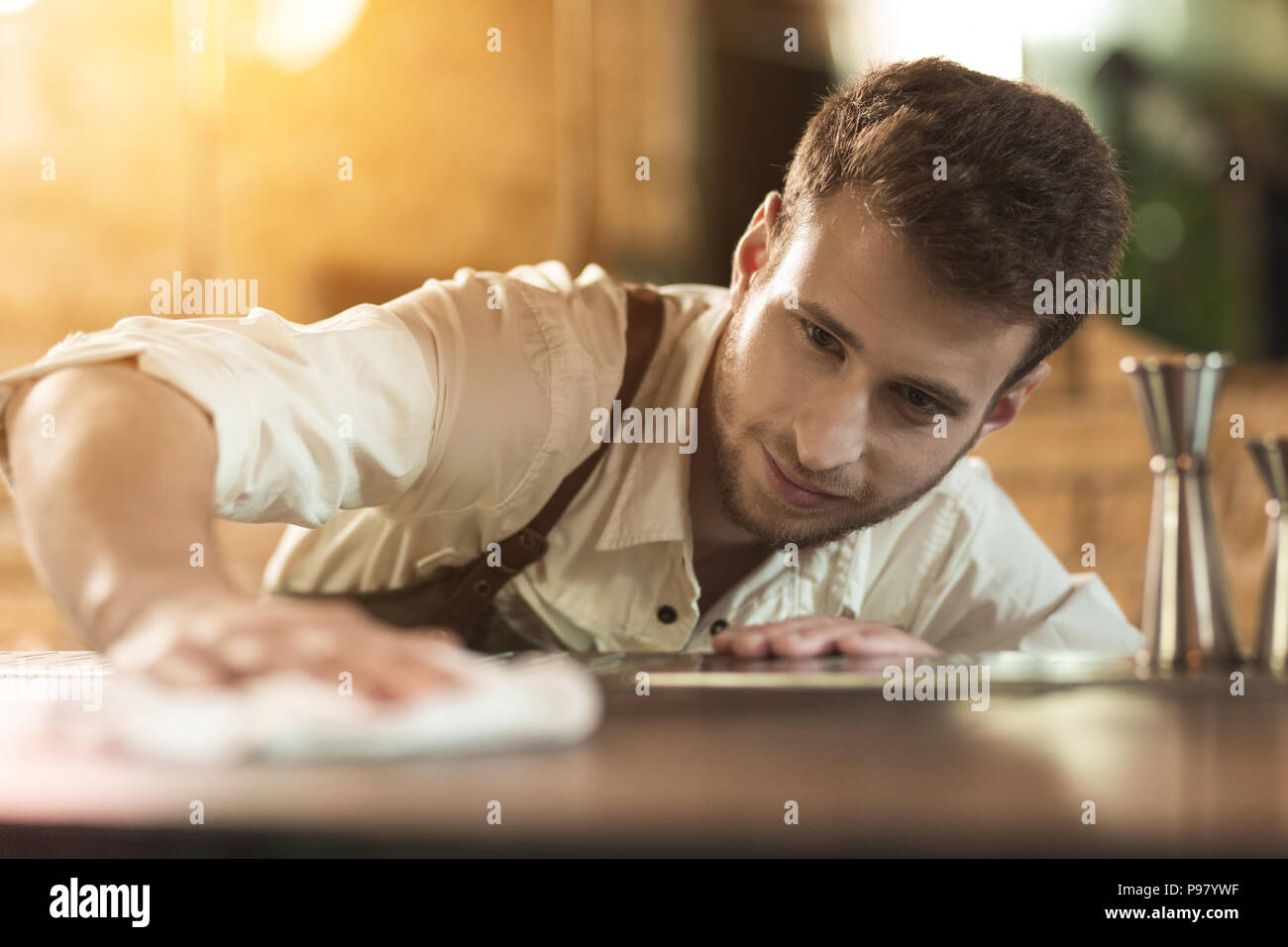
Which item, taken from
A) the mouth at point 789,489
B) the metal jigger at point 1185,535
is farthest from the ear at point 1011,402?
the metal jigger at point 1185,535

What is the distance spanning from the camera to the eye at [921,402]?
98 centimetres

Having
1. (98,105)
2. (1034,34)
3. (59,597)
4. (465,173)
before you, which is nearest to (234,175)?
(98,105)

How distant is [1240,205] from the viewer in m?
2.64

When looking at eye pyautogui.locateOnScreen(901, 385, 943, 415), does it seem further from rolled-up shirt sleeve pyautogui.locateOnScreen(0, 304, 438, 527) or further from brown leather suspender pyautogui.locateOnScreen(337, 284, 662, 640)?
rolled-up shirt sleeve pyautogui.locateOnScreen(0, 304, 438, 527)

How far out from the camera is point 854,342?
941 mm

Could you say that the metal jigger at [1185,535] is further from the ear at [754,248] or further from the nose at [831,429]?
the ear at [754,248]

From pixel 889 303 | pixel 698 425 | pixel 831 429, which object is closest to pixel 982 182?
pixel 889 303

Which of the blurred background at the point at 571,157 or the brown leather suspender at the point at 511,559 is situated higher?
the blurred background at the point at 571,157

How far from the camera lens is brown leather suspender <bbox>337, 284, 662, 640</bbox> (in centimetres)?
108

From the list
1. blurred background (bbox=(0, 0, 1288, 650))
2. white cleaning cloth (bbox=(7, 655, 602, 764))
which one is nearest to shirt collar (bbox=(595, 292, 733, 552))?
white cleaning cloth (bbox=(7, 655, 602, 764))

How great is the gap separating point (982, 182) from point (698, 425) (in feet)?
1.16
